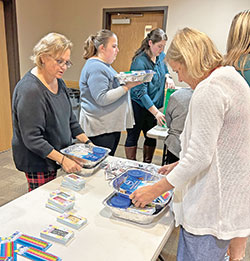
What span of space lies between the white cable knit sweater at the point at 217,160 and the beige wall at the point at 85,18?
2.70 meters

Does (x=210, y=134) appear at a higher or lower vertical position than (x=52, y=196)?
higher

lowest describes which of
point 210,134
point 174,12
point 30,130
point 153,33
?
point 30,130

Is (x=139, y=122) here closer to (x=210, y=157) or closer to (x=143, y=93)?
(x=143, y=93)

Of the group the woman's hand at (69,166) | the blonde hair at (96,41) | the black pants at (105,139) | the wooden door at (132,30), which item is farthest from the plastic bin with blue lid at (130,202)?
the wooden door at (132,30)

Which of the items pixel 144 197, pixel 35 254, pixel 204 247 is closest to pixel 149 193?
pixel 144 197

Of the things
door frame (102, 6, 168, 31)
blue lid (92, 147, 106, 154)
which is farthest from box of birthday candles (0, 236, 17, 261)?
door frame (102, 6, 168, 31)

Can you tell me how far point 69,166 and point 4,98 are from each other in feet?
8.51

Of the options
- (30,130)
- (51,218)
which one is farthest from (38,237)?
(30,130)

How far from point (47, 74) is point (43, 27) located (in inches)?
114

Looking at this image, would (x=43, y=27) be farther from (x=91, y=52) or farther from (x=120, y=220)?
(x=120, y=220)

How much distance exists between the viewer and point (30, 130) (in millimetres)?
1174

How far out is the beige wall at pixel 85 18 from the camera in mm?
3039

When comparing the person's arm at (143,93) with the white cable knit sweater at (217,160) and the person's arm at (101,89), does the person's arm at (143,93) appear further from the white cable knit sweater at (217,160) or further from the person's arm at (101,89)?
the white cable knit sweater at (217,160)

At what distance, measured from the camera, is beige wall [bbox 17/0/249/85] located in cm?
304
